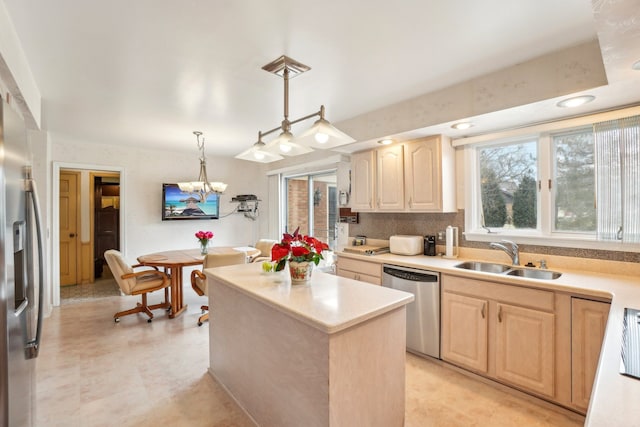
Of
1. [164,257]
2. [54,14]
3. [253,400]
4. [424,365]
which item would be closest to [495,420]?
[424,365]

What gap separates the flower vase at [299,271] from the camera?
6.34 feet

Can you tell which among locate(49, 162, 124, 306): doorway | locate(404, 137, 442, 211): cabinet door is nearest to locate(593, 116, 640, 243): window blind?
locate(404, 137, 442, 211): cabinet door

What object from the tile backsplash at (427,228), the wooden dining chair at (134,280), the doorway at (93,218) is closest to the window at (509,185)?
the tile backsplash at (427,228)

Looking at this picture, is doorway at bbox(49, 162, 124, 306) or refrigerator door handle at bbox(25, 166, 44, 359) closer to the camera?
refrigerator door handle at bbox(25, 166, 44, 359)

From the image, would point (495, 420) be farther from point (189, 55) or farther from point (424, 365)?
point (189, 55)

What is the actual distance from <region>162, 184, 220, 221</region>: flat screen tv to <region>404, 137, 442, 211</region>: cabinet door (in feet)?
12.4

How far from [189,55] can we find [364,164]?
6.83ft

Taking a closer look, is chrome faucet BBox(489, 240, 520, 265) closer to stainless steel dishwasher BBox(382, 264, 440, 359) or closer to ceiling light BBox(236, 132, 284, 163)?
stainless steel dishwasher BBox(382, 264, 440, 359)

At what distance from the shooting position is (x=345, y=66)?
2.18 meters

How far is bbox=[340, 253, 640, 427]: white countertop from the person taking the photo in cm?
74

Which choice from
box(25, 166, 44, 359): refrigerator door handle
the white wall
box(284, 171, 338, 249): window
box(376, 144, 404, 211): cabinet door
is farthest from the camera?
box(284, 171, 338, 249): window

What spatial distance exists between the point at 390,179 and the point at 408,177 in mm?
209

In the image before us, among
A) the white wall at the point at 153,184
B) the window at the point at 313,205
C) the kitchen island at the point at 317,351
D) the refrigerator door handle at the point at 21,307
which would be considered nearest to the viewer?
the refrigerator door handle at the point at 21,307

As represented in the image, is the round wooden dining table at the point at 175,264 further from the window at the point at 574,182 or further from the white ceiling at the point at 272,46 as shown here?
the window at the point at 574,182
